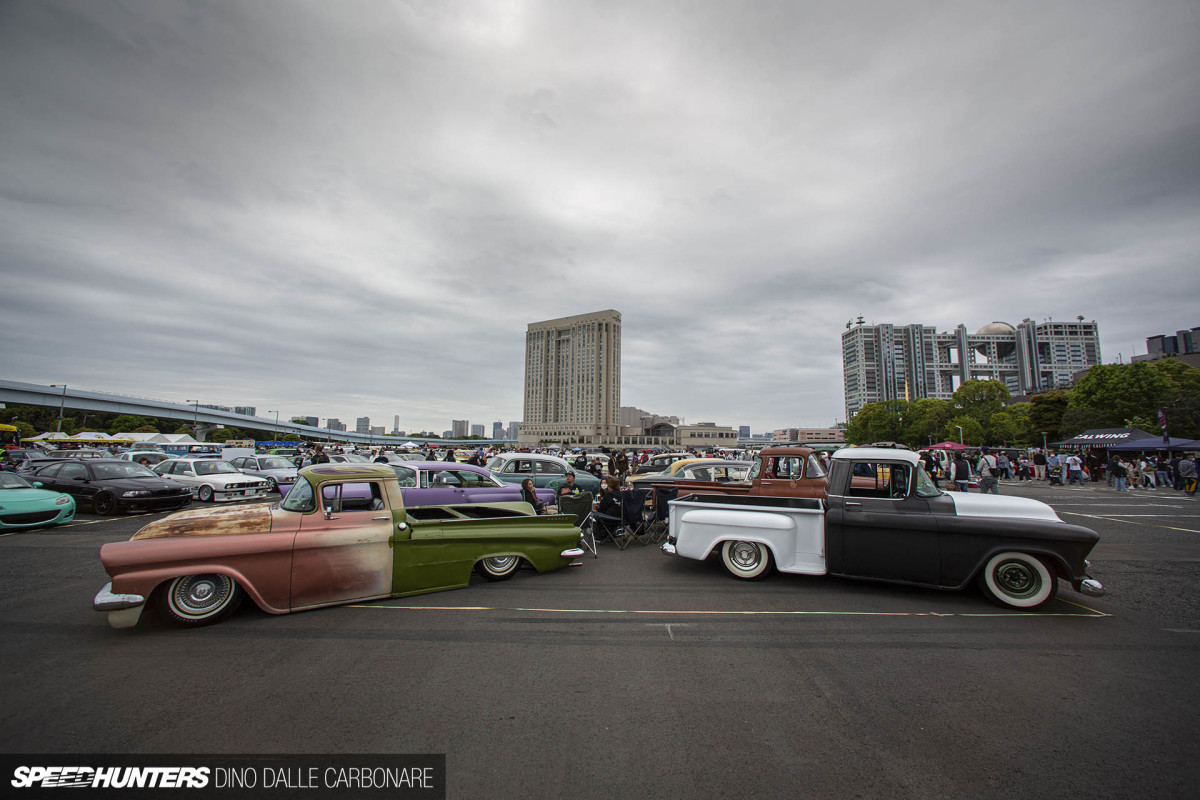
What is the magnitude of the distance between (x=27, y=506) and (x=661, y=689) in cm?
1449

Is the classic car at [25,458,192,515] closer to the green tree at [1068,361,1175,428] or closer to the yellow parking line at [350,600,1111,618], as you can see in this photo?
the yellow parking line at [350,600,1111,618]

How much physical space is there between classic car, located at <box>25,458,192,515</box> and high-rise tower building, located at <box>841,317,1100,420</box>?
570ft

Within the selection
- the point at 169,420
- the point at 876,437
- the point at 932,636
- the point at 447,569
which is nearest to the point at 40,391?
the point at 169,420

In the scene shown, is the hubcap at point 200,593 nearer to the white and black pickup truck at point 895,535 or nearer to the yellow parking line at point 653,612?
the yellow parking line at point 653,612

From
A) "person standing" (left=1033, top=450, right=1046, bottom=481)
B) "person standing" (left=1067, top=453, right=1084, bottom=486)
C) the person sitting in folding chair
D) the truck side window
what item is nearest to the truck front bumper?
the person sitting in folding chair

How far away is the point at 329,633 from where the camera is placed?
16.9 ft

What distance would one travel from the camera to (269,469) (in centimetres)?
1966

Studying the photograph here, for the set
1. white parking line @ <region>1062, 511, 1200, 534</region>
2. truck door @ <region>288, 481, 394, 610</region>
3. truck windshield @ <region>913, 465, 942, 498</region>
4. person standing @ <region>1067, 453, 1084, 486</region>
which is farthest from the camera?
person standing @ <region>1067, 453, 1084, 486</region>

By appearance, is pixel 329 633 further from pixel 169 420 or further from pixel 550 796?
pixel 169 420

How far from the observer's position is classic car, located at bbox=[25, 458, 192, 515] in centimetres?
1293

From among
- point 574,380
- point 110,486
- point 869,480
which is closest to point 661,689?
point 869,480

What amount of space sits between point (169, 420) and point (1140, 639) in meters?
121

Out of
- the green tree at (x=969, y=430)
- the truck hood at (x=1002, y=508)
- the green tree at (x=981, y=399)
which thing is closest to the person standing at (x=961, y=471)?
the truck hood at (x=1002, y=508)

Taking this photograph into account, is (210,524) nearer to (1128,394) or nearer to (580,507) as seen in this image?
(580,507)
